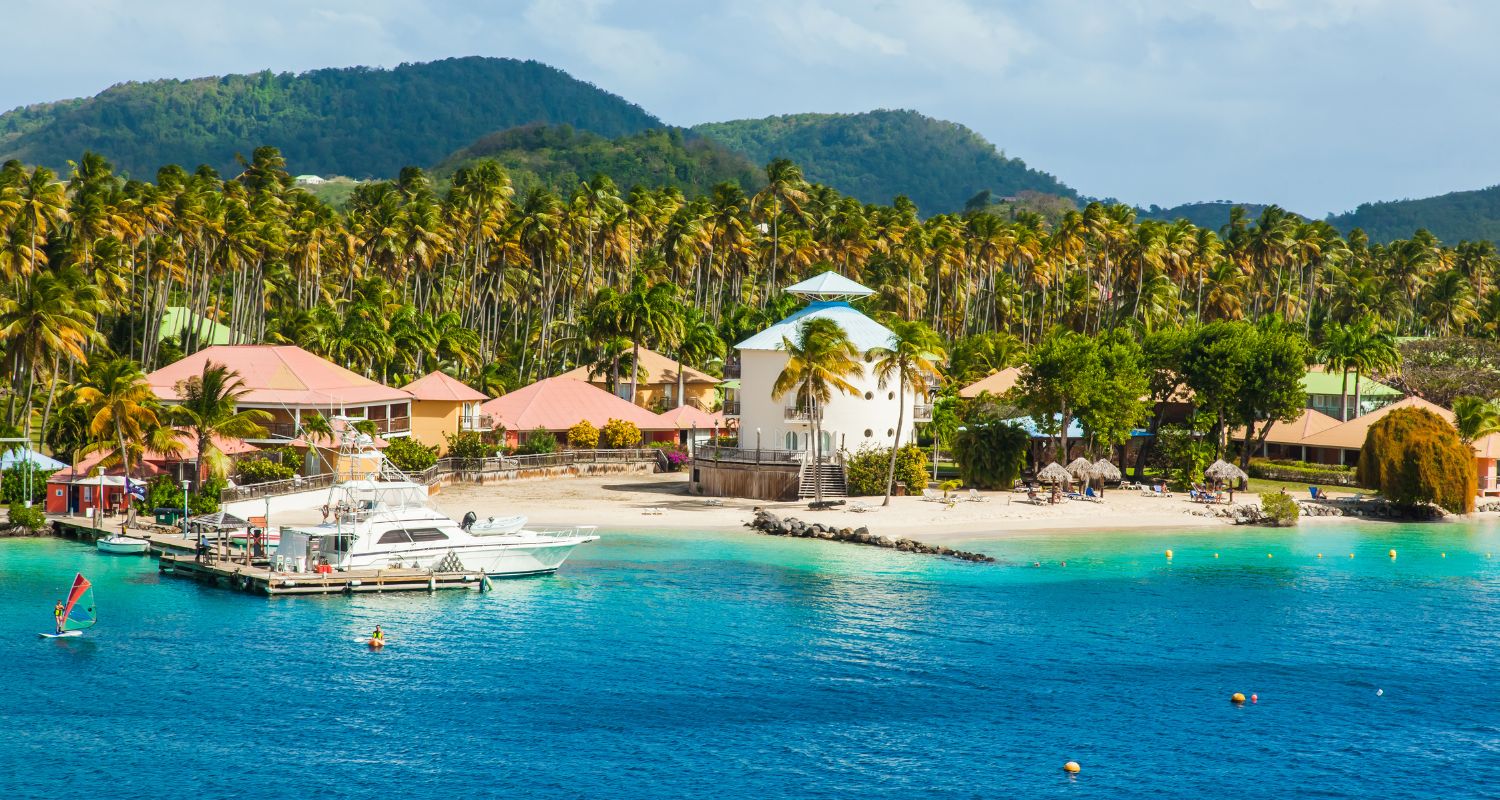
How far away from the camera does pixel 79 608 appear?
1697 inches

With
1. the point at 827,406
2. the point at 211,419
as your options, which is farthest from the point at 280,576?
the point at 827,406

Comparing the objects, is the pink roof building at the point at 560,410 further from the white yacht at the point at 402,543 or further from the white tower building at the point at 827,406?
the white yacht at the point at 402,543

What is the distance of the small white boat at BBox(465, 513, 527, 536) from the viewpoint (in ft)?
177

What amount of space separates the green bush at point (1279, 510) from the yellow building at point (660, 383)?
40408mm

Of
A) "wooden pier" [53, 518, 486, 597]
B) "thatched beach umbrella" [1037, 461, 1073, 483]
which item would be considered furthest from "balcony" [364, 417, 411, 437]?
"thatched beach umbrella" [1037, 461, 1073, 483]

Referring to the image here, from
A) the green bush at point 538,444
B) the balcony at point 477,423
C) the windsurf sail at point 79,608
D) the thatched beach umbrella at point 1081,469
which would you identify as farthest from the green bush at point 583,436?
the windsurf sail at point 79,608

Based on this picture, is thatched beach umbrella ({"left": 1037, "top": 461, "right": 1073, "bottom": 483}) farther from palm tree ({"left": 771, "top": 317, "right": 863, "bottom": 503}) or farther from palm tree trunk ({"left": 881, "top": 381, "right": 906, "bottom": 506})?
palm tree ({"left": 771, "top": 317, "right": 863, "bottom": 503})

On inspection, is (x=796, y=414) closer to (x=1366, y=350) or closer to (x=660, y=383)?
(x=660, y=383)

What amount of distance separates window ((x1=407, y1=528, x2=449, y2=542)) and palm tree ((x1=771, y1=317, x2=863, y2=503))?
844 inches

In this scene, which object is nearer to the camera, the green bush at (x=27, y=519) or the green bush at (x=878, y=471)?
the green bush at (x=27, y=519)

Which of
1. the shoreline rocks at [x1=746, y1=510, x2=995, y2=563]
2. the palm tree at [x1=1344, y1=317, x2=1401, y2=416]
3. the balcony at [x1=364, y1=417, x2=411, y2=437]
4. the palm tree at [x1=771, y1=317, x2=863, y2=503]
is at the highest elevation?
the palm tree at [x1=1344, y1=317, x2=1401, y2=416]

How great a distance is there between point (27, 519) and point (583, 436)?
1284 inches

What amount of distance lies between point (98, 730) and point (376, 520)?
1785 cm

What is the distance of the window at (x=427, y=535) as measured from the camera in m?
51.8
